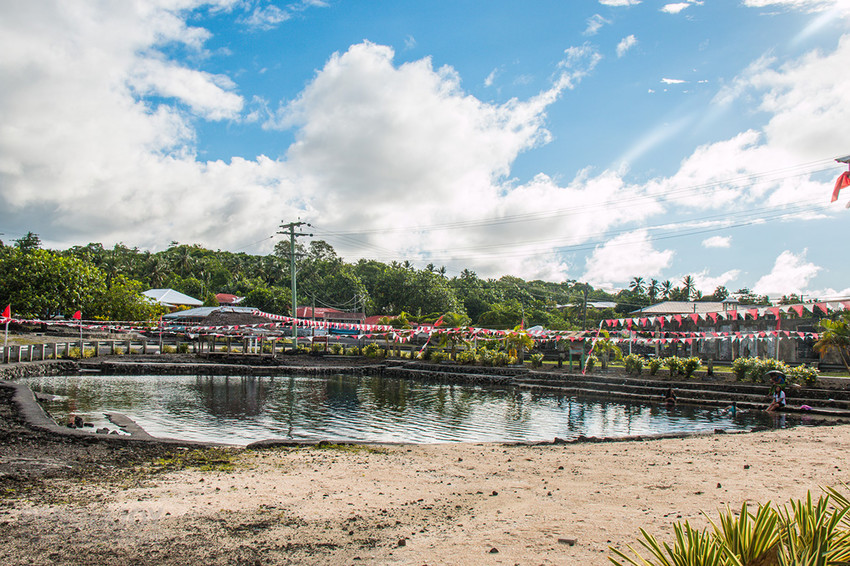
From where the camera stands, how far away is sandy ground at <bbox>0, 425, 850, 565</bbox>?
15.9 feet

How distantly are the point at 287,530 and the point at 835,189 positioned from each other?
8.66m

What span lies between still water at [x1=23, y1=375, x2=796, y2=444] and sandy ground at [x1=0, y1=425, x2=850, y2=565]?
477cm

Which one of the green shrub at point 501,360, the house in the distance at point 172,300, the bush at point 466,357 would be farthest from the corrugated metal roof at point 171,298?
the green shrub at point 501,360

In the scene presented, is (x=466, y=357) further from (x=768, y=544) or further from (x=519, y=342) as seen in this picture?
(x=768, y=544)

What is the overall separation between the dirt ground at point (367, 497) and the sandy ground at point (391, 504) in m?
0.02

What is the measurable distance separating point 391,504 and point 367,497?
17.3 inches

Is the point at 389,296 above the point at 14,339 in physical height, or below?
above

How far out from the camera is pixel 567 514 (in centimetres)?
584

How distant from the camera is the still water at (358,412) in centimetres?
1448

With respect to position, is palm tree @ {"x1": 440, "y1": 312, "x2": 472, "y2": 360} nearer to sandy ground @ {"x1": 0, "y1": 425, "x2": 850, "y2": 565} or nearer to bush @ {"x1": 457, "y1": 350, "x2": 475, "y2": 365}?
bush @ {"x1": 457, "y1": 350, "x2": 475, "y2": 365}

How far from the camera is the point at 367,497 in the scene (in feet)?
22.2

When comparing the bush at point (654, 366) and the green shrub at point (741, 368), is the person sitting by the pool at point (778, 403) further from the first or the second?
the bush at point (654, 366)

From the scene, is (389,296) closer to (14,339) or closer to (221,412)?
(14,339)

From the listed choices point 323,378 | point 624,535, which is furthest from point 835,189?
point 323,378
